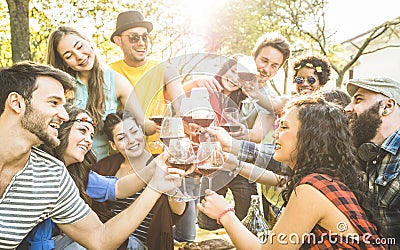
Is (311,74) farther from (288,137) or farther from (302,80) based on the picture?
(288,137)

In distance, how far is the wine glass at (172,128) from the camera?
2.29m

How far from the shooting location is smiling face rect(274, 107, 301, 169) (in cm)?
231

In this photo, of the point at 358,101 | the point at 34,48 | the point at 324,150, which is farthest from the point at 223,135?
the point at 34,48

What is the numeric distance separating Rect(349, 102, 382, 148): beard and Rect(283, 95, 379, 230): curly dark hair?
0.46m

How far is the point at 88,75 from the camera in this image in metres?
3.24

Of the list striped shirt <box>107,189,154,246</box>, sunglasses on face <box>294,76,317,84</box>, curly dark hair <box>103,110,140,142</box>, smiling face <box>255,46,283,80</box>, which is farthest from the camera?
sunglasses on face <box>294,76,317,84</box>

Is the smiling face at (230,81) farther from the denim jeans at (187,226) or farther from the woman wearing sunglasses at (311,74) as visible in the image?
the woman wearing sunglasses at (311,74)

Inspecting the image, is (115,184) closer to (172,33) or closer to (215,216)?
(215,216)

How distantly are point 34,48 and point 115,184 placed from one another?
932cm

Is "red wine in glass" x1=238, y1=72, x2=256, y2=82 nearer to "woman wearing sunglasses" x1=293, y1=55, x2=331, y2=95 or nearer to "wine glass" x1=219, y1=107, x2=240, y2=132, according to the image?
"wine glass" x1=219, y1=107, x2=240, y2=132

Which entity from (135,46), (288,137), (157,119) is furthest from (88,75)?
(288,137)

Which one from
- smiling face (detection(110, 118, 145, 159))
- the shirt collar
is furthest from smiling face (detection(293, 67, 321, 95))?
smiling face (detection(110, 118, 145, 159))

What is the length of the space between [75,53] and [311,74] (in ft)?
5.67

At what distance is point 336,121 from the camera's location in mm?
2289
